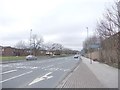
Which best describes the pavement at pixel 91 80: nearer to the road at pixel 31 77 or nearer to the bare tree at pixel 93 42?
the road at pixel 31 77

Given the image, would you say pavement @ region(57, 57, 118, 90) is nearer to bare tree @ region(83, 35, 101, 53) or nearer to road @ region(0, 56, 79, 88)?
road @ region(0, 56, 79, 88)

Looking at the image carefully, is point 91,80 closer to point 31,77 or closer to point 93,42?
point 31,77

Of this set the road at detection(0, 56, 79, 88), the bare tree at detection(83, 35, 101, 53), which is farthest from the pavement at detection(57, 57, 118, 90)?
the bare tree at detection(83, 35, 101, 53)

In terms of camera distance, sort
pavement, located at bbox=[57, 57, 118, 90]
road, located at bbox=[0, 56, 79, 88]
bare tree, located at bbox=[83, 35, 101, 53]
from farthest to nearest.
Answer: bare tree, located at bbox=[83, 35, 101, 53]
road, located at bbox=[0, 56, 79, 88]
pavement, located at bbox=[57, 57, 118, 90]

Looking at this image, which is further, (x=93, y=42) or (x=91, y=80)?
(x=93, y=42)

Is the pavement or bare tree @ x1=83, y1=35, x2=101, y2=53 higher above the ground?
bare tree @ x1=83, y1=35, x2=101, y2=53

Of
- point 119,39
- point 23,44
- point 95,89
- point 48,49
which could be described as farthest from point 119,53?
point 48,49

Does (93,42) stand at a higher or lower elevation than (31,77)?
higher

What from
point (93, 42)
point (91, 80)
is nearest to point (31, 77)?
point (91, 80)

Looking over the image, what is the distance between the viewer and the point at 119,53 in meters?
27.8

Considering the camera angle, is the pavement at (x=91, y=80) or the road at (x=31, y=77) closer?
the pavement at (x=91, y=80)

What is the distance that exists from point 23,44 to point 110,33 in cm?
12272

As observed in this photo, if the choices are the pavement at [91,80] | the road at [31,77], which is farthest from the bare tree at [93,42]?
the pavement at [91,80]

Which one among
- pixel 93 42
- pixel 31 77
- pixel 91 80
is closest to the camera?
pixel 91 80
